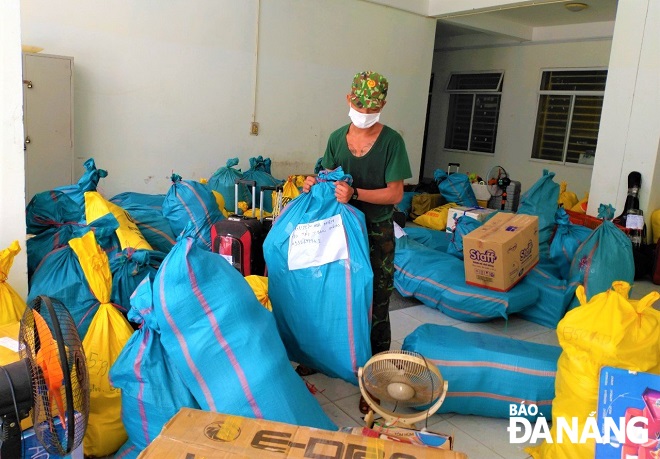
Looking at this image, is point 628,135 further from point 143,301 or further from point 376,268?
point 143,301

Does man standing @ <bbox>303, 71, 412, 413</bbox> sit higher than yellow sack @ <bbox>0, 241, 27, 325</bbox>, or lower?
higher

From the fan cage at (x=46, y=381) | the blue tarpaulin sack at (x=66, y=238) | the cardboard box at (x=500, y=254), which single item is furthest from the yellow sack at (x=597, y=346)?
the blue tarpaulin sack at (x=66, y=238)

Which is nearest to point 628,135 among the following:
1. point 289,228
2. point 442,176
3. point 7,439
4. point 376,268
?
point 442,176

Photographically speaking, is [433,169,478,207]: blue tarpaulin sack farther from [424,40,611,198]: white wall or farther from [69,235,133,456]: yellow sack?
[69,235,133,456]: yellow sack

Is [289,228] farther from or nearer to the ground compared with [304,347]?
farther from the ground

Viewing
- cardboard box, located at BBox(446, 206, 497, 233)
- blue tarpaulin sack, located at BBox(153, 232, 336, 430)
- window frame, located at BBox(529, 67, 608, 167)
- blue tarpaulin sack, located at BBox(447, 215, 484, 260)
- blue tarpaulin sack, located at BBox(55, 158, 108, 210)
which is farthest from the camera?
window frame, located at BBox(529, 67, 608, 167)

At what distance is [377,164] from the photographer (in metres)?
2.22

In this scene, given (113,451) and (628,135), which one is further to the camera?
(628,135)

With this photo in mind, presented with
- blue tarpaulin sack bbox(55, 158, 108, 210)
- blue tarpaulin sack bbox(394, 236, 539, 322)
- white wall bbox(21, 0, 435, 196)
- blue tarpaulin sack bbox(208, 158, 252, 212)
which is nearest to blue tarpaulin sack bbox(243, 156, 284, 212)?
blue tarpaulin sack bbox(208, 158, 252, 212)

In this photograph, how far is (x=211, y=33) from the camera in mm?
5277

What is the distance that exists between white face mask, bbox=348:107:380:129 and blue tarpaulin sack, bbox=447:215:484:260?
1890mm

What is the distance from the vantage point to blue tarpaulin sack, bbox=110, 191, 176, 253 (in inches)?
123

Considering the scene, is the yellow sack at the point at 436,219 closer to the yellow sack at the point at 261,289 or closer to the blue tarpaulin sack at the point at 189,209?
the blue tarpaulin sack at the point at 189,209

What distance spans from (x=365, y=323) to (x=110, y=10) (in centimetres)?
411
